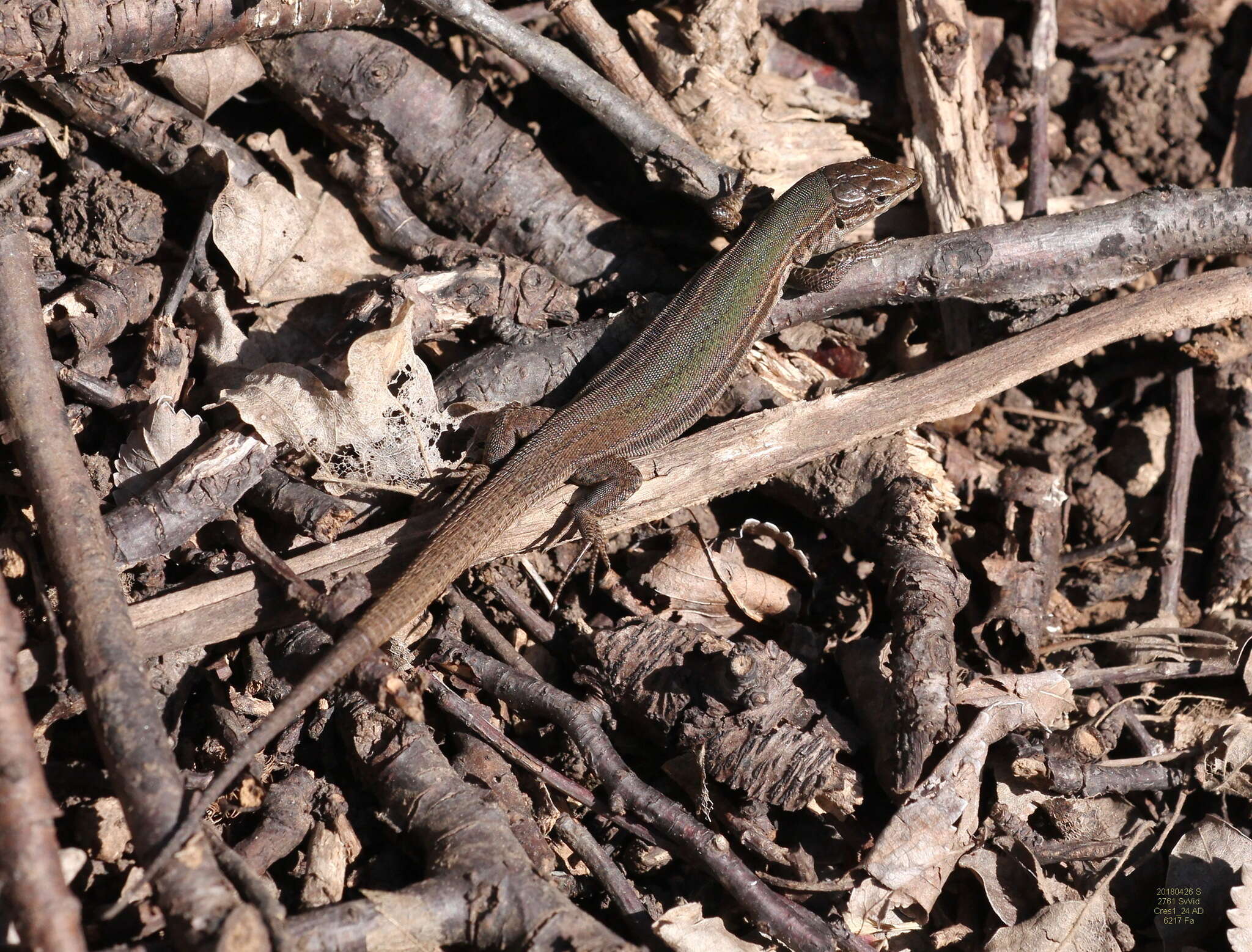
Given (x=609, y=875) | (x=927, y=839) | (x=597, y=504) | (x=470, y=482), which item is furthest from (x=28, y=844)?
(x=927, y=839)

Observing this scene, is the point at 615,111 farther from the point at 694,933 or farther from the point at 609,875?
the point at 694,933

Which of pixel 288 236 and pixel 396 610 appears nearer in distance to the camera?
pixel 396 610

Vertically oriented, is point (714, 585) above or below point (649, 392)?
below

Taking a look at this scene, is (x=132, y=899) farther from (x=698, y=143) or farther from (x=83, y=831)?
(x=698, y=143)

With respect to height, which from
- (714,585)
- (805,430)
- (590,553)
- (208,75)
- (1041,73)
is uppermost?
(208,75)

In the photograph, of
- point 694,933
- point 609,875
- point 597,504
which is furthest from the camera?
point 597,504

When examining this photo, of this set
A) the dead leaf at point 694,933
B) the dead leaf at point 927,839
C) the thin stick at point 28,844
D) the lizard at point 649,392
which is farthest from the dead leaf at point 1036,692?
the thin stick at point 28,844

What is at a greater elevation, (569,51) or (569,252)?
(569,51)

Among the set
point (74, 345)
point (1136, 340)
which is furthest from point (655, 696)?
point (1136, 340)
